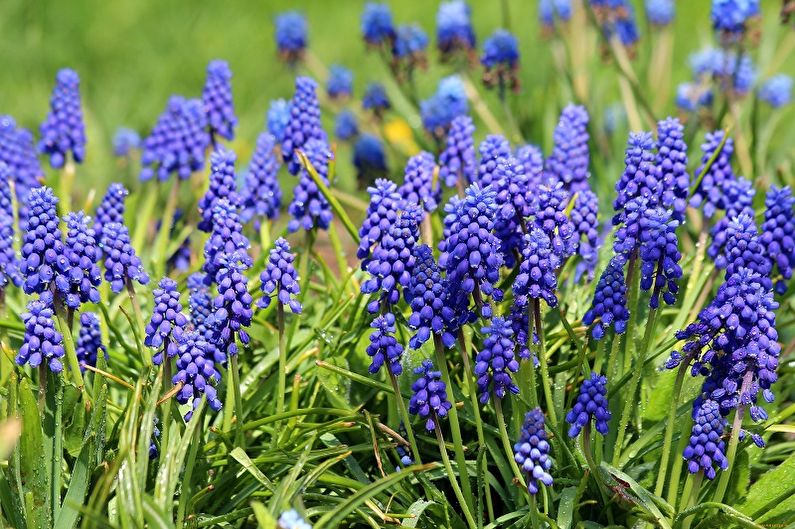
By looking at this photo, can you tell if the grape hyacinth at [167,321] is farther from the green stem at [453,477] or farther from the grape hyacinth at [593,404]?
the grape hyacinth at [593,404]

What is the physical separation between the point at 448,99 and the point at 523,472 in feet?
10.6

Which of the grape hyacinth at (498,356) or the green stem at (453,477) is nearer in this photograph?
the grape hyacinth at (498,356)

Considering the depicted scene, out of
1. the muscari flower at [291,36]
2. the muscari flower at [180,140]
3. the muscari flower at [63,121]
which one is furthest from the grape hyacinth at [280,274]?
the muscari flower at [291,36]

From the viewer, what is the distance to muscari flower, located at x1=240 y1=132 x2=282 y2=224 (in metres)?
5.32

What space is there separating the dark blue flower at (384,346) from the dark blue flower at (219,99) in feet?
7.84

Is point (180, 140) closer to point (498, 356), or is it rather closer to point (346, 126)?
point (346, 126)

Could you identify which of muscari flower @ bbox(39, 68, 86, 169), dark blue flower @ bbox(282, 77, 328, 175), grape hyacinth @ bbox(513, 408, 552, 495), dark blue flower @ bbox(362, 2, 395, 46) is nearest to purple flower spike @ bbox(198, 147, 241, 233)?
dark blue flower @ bbox(282, 77, 328, 175)

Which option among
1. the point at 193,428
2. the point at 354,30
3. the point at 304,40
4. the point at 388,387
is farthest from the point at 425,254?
the point at 354,30

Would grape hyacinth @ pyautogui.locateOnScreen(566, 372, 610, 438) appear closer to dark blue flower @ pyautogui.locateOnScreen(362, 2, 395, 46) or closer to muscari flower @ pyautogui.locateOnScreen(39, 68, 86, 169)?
muscari flower @ pyautogui.locateOnScreen(39, 68, 86, 169)

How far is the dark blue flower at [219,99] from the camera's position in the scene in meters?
5.65

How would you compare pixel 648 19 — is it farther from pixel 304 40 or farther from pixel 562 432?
pixel 562 432

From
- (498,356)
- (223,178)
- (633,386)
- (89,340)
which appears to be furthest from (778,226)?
(89,340)

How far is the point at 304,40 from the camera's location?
7.75m

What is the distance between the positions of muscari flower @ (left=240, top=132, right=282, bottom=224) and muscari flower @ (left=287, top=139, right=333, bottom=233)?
521mm
